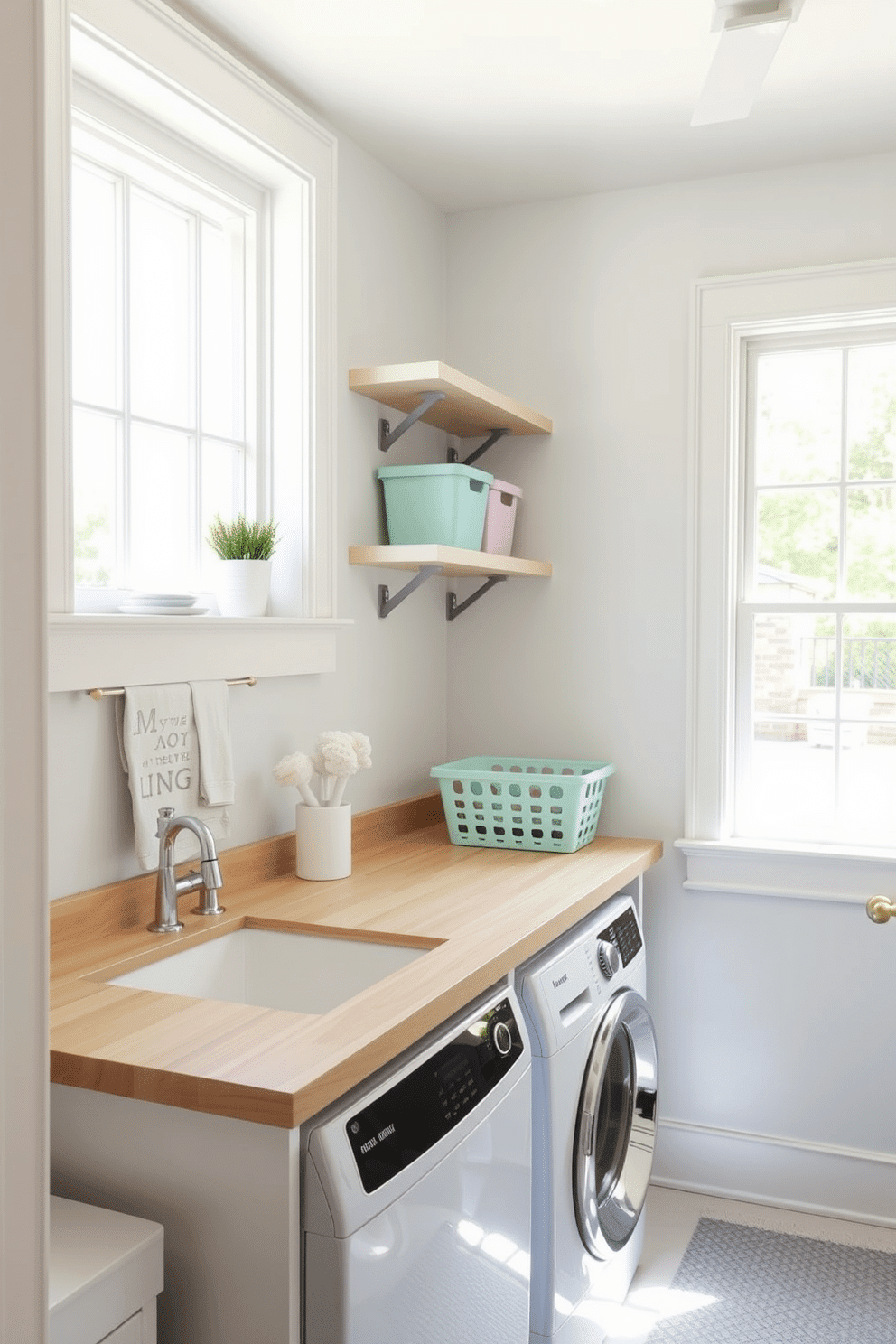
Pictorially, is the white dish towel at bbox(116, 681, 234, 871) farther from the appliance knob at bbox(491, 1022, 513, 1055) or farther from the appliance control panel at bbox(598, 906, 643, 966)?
the appliance control panel at bbox(598, 906, 643, 966)

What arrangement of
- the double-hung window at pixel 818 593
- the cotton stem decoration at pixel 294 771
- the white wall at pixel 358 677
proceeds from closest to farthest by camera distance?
1. the white wall at pixel 358 677
2. the cotton stem decoration at pixel 294 771
3. the double-hung window at pixel 818 593

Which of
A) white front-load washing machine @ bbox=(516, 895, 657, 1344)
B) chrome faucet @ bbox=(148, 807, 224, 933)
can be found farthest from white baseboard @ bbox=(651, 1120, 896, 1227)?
chrome faucet @ bbox=(148, 807, 224, 933)

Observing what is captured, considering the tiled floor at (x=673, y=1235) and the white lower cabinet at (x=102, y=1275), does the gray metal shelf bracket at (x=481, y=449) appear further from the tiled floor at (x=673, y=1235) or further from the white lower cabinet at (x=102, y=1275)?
the white lower cabinet at (x=102, y=1275)

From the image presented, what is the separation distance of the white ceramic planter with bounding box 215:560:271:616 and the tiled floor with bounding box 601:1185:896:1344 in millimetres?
1614

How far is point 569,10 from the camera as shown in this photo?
207 cm

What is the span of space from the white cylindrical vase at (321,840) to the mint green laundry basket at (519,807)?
18.5 inches

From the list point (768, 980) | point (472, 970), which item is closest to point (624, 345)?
point (768, 980)

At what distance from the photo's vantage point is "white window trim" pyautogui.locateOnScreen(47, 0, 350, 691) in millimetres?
1745

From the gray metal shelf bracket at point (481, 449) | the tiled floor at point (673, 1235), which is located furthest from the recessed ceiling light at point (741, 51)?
the tiled floor at point (673, 1235)

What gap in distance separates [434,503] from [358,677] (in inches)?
18.2

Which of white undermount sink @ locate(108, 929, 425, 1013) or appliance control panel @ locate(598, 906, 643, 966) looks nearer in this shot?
white undermount sink @ locate(108, 929, 425, 1013)

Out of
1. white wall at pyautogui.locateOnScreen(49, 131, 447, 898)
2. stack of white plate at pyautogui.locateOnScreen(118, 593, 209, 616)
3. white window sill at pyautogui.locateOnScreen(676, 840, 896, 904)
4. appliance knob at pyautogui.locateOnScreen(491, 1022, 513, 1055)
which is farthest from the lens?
white window sill at pyautogui.locateOnScreen(676, 840, 896, 904)

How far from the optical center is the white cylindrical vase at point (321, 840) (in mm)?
2316

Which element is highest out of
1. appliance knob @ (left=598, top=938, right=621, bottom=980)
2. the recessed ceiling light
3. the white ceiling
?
the white ceiling
